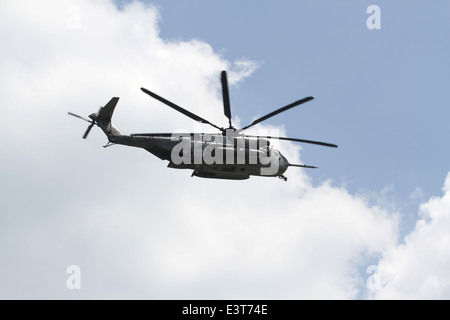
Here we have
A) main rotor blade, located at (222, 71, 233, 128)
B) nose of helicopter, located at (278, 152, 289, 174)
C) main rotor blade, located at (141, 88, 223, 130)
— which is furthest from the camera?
nose of helicopter, located at (278, 152, 289, 174)

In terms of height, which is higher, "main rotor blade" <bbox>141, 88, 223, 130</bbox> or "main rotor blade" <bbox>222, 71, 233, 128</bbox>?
"main rotor blade" <bbox>222, 71, 233, 128</bbox>

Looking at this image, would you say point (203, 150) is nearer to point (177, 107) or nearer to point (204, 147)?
point (204, 147)

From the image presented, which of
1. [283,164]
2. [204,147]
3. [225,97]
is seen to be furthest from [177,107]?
[283,164]

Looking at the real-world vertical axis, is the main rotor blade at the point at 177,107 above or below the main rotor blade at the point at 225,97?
below

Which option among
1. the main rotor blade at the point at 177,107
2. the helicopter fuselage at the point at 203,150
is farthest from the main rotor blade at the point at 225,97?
the helicopter fuselage at the point at 203,150

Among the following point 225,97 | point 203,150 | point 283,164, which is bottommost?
point 203,150

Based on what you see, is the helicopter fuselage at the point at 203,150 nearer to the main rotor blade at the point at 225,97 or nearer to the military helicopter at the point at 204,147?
the military helicopter at the point at 204,147

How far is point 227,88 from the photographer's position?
120 ft

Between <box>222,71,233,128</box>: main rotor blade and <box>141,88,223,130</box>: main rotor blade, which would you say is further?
<box>141,88,223,130</box>: main rotor blade

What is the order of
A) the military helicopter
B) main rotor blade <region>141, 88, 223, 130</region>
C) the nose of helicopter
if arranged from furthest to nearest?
the nose of helicopter, the military helicopter, main rotor blade <region>141, 88, 223, 130</region>

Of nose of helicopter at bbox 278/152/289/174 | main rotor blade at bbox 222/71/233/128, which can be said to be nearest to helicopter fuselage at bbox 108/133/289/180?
nose of helicopter at bbox 278/152/289/174

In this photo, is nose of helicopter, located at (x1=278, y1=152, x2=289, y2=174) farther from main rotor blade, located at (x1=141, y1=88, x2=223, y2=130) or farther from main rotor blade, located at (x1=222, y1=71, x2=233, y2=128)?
main rotor blade, located at (x1=141, y1=88, x2=223, y2=130)
